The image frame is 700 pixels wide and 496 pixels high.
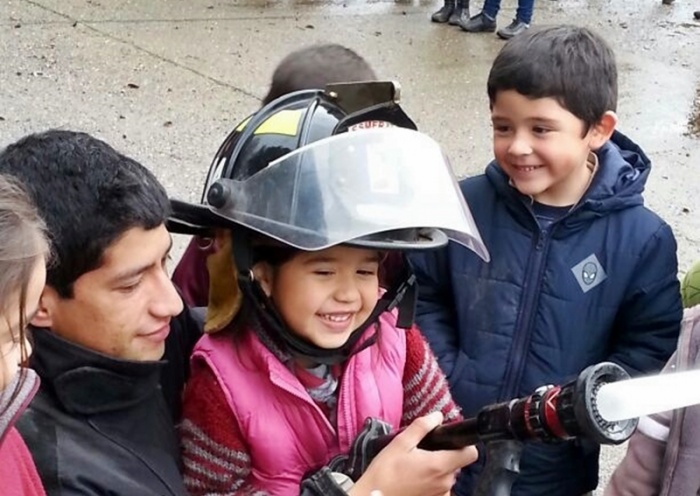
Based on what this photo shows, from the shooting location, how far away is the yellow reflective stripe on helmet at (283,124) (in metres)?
2.02

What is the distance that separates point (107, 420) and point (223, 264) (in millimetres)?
431

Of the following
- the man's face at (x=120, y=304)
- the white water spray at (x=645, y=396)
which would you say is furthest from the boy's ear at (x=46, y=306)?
the white water spray at (x=645, y=396)

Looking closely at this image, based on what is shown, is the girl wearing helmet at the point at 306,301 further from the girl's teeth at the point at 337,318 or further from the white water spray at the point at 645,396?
the white water spray at the point at 645,396

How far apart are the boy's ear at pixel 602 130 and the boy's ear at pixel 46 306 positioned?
4.56ft

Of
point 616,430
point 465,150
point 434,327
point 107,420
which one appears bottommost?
point 465,150

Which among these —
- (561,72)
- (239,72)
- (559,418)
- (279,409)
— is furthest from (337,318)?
(239,72)

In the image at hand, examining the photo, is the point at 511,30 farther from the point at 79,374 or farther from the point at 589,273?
the point at 79,374

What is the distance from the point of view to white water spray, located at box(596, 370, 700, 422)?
1326mm

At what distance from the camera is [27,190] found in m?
1.81

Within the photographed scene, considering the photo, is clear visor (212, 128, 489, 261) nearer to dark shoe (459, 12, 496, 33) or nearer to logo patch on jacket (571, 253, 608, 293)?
logo patch on jacket (571, 253, 608, 293)

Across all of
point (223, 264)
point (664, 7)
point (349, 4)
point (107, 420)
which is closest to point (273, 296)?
point (223, 264)

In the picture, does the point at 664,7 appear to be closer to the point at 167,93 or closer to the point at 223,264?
the point at 167,93

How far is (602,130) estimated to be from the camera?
258 centimetres

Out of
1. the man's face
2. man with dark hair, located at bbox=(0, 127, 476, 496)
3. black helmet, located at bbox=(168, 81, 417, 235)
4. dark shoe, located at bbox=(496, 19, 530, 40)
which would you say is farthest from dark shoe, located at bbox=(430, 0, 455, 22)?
the man's face
